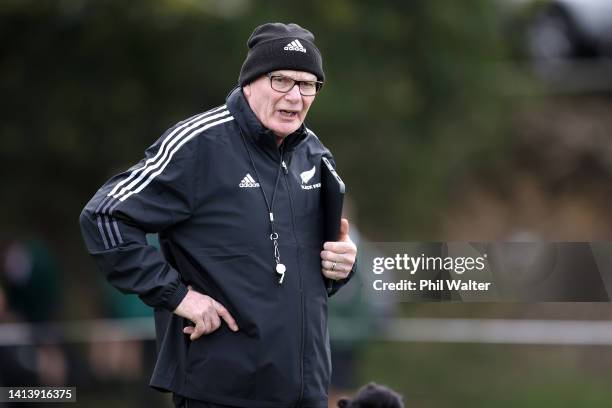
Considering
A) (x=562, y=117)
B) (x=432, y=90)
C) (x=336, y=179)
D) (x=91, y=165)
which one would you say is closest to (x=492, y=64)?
(x=432, y=90)

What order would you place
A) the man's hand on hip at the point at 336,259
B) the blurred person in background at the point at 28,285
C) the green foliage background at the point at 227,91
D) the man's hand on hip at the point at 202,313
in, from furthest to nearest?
the blurred person in background at the point at 28,285 < the green foliage background at the point at 227,91 < the man's hand on hip at the point at 336,259 < the man's hand on hip at the point at 202,313

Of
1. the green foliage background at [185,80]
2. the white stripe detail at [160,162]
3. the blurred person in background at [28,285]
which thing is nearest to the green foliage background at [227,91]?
the green foliage background at [185,80]

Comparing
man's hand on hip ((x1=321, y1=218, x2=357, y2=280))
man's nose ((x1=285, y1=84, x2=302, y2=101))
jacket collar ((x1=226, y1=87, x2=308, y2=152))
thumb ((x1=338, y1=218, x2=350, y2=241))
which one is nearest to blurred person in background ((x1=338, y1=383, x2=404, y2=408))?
man's hand on hip ((x1=321, y1=218, x2=357, y2=280))

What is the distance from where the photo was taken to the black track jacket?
4.75 meters

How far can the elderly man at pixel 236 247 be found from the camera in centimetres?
476

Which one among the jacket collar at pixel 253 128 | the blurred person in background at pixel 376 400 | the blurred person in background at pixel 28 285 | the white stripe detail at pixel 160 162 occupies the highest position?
the blurred person in background at pixel 28 285

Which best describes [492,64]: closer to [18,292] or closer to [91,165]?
[91,165]

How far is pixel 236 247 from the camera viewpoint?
4832 millimetres

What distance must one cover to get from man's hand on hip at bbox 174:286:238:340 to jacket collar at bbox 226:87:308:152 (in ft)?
2.05

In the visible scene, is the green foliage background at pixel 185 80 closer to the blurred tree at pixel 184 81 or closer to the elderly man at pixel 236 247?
the blurred tree at pixel 184 81

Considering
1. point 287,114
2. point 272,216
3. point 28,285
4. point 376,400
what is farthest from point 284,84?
point 28,285

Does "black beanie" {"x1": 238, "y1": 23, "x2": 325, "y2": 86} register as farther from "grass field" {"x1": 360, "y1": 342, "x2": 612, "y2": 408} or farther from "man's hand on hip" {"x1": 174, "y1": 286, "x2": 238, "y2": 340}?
"grass field" {"x1": 360, "y1": 342, "x2": 612, "y2": 408}

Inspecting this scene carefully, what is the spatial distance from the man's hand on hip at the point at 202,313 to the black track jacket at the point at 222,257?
3 cm

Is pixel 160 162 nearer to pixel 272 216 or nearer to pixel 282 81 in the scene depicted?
pixel 272 216
